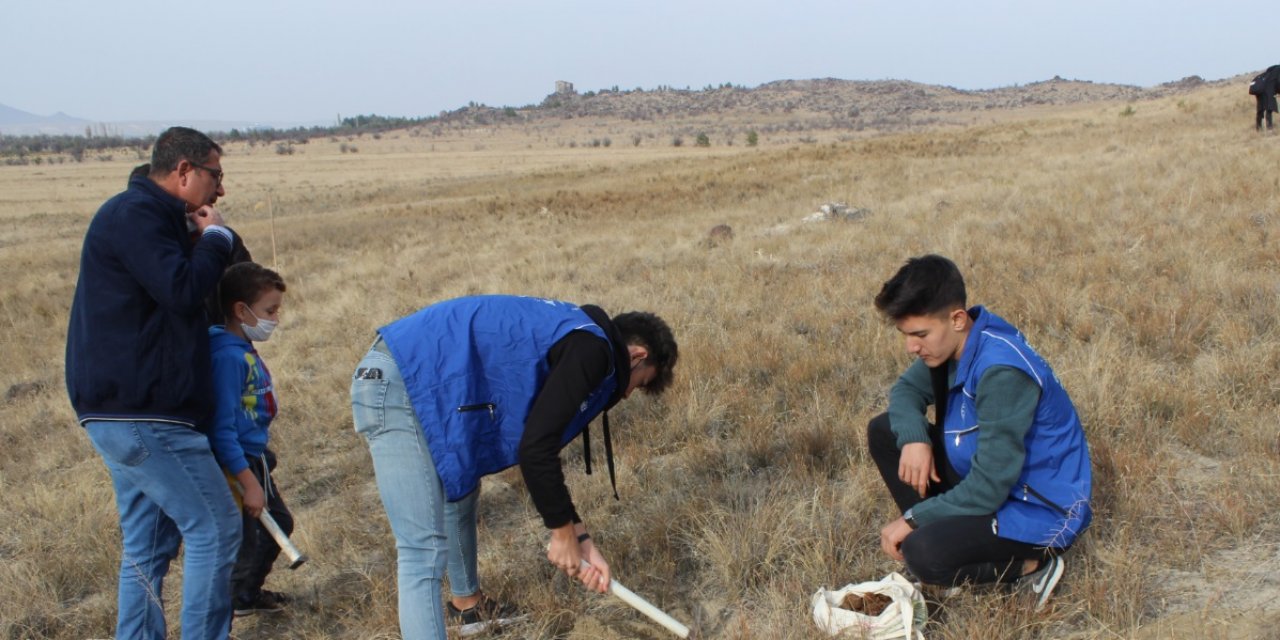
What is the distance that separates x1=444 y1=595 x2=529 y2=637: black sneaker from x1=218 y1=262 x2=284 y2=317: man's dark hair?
57.6 inches

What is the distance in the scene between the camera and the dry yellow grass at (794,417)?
310 centimetres

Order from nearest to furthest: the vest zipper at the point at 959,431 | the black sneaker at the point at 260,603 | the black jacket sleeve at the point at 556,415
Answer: the black jacket sleeve at the point at 556,415 < the vest zipper at the point at 959,431 < the black sneaker at the point at 260,603

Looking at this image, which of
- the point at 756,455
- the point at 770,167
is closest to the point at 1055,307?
the point at 756,455

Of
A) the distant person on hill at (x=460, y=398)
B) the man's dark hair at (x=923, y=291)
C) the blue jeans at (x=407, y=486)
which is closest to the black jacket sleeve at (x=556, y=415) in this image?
the distant person on hill at (x=460, y=398)

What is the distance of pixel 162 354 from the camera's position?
102 inches

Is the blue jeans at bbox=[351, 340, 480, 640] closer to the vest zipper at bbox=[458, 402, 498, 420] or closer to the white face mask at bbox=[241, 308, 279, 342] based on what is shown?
the vest zipper at bbox=[458, 402, 498, 420]

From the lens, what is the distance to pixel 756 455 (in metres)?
4.33

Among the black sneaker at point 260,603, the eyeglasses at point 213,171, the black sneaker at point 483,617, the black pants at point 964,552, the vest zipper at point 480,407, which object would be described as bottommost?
the black sneaker at point 260,603

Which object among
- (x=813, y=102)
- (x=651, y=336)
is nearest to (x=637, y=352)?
(x=651, y=336)

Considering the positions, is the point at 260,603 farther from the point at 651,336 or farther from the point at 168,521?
the point at 651,336

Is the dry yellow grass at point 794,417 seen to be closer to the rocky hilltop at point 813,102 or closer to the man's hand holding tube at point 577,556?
the man's hand holding tube at point 577,556

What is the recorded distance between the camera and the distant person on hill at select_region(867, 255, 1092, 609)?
258 cm

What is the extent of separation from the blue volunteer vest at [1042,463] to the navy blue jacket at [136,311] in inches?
98.7

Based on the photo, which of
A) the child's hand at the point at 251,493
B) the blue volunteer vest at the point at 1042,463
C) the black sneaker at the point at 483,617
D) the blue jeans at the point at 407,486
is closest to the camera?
the blue jeans at the point at 407,486
